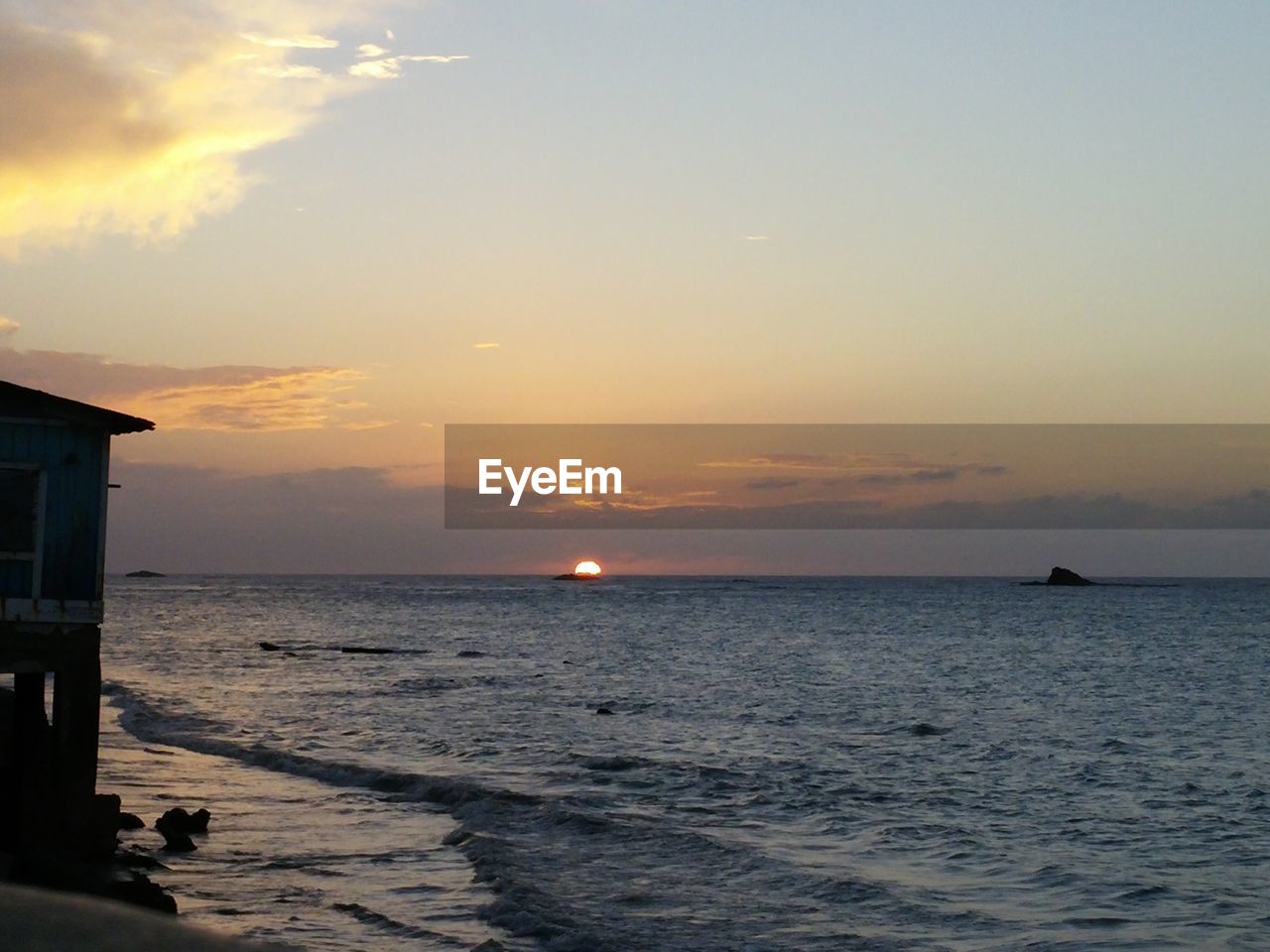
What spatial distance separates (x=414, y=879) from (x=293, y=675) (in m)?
38.5

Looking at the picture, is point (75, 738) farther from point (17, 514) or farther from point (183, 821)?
point (183, 821)

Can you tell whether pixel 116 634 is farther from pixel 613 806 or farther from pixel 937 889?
pixel 937 889

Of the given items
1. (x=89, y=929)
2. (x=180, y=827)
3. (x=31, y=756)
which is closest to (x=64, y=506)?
(x=31, y=756)

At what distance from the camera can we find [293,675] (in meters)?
55.2

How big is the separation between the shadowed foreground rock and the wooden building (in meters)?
16.2

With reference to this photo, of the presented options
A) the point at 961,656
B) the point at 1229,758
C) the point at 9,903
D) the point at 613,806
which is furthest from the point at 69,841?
the point at 961,656

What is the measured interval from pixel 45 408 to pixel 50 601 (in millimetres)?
2502

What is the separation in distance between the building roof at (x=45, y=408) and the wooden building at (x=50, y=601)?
0.04 feet

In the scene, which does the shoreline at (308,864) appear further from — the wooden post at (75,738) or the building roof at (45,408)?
the building roof at (45,408)

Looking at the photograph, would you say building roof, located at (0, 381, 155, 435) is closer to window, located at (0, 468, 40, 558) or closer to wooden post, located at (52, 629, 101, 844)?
window, located at (0, 468, 40, 558)

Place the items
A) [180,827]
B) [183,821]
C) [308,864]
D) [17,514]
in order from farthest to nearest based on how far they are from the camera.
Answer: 1. [183,821]
2. [180,827]
3. [308,864]
4. [17,514]

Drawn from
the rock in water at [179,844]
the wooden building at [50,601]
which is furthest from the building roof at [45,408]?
the rock in water at [179,844]

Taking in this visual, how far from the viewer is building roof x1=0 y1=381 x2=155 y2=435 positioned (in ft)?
55.9

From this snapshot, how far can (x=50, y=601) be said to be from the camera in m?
A: 17.0
